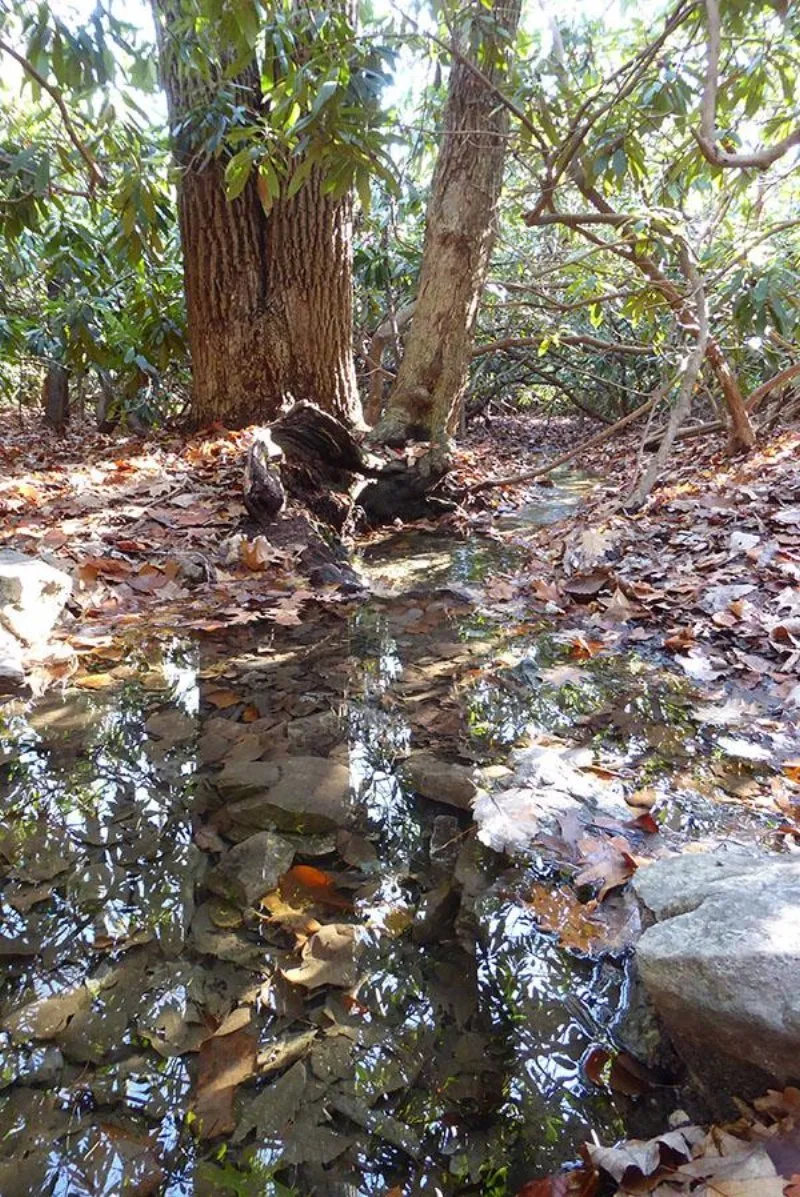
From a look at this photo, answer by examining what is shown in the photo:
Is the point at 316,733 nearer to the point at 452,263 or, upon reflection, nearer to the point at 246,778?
the point at 246,778

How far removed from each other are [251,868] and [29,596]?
4.69ft

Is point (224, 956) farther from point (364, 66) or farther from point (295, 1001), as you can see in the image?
point (364, 66)

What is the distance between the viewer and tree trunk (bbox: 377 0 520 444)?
14.7ft

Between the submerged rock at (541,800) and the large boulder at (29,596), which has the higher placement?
the large boulder at (29,596)

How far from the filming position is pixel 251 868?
155cm

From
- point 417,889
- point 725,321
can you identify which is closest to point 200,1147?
point 417,889

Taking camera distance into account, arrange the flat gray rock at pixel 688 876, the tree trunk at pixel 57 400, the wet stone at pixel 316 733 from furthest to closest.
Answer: the tree trunk at pixel 57 400 < the wet stone at pixel 316 733 < the flat gray rock at pixel 688 876

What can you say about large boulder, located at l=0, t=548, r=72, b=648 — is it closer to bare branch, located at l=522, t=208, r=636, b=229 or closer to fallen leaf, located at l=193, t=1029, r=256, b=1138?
fallen leaf, located at l=193, t=1029, r=256, b=1138

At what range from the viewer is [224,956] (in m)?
1.34

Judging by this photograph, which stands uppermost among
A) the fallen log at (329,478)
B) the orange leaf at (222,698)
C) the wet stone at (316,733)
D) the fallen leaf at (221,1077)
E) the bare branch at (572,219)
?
the bare branch at (572,219)

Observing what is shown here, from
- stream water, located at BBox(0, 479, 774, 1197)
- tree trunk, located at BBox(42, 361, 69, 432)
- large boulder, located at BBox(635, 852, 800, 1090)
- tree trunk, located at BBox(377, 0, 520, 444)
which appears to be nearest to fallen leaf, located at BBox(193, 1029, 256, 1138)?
stream water, located at BBox(0, 479, 774, 1197)

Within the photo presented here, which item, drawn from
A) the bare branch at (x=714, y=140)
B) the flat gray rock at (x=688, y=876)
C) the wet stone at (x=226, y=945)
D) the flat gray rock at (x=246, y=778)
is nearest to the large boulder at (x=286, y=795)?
the flat gray rock at (x=246, y=778)

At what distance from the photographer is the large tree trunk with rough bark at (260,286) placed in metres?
4.48

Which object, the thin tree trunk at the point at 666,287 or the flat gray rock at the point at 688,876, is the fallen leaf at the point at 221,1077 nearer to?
the flat gray rock at the point at 688,876
